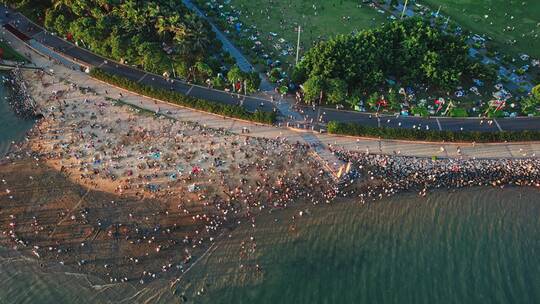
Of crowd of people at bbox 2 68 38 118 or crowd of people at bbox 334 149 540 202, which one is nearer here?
crowd of people at bbox 334 149 540 202

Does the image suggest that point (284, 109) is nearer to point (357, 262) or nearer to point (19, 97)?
point (357, 262)

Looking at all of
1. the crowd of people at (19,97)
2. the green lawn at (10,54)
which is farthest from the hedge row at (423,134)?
the green lawn at (10,54)

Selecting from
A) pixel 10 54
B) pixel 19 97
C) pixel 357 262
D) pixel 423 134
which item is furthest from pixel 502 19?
pixel 10 54

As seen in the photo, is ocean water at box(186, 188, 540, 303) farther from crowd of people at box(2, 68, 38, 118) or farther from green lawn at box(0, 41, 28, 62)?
green lawn at box(0, 41, 28, 62)

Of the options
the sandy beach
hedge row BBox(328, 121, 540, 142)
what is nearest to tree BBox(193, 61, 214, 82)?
the sandy beach

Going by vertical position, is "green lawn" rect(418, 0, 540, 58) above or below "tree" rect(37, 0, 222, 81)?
above

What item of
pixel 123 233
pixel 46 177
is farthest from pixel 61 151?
pixel 123 233

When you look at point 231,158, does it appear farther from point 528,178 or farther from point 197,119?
point 528,178
